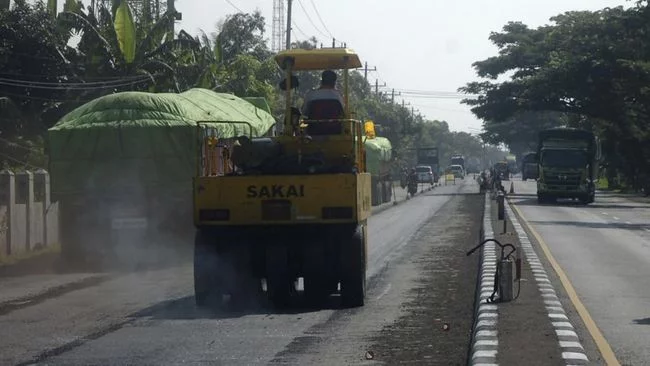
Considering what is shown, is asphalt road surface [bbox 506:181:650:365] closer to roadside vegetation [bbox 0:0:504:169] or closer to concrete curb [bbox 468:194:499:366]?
concrete curb [bbox 468:194:499:366]

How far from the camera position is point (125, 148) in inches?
943

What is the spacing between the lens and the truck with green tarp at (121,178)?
939 inches

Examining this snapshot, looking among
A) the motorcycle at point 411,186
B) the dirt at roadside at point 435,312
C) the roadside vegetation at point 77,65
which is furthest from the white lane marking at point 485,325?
the motorcycle at point 411,186

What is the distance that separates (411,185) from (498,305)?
193 feet

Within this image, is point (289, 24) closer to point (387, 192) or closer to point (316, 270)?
point (387, 192)

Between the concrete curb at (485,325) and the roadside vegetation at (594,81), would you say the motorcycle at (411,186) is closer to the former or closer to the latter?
the roadside vegetation at (594,81)

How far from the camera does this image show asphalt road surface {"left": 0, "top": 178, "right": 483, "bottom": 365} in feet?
39.6

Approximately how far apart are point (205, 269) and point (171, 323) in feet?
6.08

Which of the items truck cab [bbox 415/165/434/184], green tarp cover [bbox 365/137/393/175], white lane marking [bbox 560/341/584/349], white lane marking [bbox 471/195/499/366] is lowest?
white lane marking [bbox 560/341/584/349]

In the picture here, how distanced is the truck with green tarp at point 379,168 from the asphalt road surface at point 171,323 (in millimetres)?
31017

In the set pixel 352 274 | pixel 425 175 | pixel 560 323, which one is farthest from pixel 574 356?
pixel 425 175

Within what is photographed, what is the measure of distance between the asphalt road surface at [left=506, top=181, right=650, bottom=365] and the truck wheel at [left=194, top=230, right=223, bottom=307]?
183 inches

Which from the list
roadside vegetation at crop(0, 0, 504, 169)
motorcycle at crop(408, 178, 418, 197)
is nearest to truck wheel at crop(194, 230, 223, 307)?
roadside vegetation at crop(0, 0, 504, 169)

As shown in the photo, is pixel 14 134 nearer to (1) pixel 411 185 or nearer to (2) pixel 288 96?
(2) pixel 288 96
